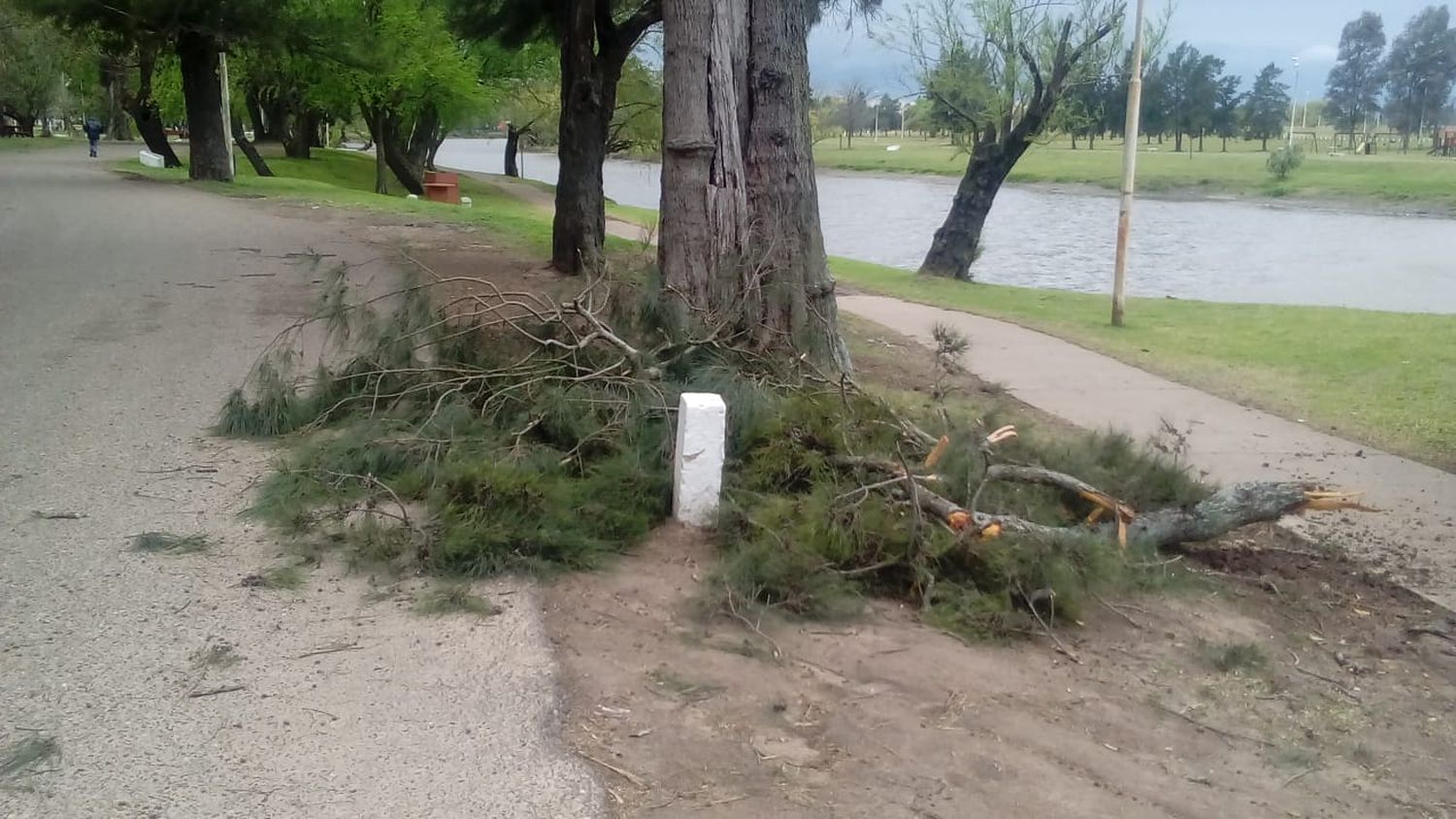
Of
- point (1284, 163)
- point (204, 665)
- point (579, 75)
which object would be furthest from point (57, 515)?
point (1284, 163)

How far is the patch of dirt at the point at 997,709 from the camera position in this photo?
175 inches

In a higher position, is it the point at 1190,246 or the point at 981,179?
the point at 981,179

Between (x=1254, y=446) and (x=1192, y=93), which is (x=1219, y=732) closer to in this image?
(x=1254, y=446)

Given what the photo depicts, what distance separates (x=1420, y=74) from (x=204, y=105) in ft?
190

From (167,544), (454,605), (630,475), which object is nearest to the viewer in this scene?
(454,605)

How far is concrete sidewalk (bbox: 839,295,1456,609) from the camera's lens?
7.84m

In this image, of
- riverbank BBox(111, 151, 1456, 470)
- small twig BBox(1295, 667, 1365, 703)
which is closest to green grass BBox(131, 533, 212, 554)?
small twig BBox(1295, 667, 1365, 703)

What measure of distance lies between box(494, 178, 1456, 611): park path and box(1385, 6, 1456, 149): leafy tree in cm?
5028

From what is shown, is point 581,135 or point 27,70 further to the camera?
point 27,70

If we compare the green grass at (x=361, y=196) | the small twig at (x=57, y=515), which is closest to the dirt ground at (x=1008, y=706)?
the small twig at (x=57, y=515)

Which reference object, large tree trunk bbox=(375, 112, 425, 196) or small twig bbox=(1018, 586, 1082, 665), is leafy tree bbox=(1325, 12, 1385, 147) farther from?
small twig bbox=(1018, 586, 1082, 665)

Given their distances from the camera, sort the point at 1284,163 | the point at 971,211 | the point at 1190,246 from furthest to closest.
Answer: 1. the point at 1284,163
2. the point at 1190,246
3. the point at 971,211

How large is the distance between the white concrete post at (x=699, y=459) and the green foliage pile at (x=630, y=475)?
126mm

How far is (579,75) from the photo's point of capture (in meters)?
15.5
